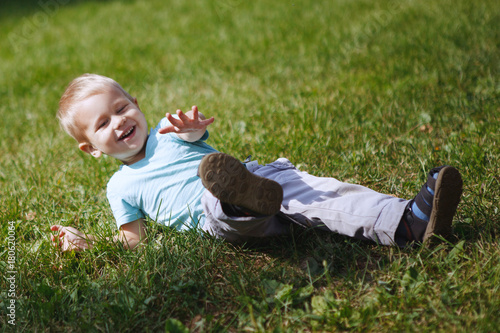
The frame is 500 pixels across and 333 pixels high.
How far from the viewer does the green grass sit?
1740 millimetres

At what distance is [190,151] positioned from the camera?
92.7 inches

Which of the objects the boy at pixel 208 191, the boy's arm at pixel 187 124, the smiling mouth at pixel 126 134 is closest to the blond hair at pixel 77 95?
the boy at pixel 208 191

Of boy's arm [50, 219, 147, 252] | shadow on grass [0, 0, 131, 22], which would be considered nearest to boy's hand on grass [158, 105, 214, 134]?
boy's arm [50, 219, 147, 252]

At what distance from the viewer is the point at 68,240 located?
225 cm

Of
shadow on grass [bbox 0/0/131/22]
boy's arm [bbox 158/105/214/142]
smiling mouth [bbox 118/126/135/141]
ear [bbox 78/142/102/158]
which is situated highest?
shadow on grass [bbox 0/0/131/22]

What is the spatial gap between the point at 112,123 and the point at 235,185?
3.01ft

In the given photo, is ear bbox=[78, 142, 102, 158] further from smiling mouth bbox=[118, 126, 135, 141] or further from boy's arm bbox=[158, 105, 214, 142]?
boy's arm bbox=[158, 105, 214, 142]

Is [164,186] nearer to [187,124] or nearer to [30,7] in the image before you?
[187,124]

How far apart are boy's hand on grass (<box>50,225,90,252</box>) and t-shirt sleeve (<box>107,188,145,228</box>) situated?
19 cm

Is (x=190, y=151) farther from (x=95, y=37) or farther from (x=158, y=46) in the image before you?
(x=95, y=37)

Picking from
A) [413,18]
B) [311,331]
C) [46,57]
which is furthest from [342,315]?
[46,57]

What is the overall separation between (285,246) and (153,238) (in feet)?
2.07

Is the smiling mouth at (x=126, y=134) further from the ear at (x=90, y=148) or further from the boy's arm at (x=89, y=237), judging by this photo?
the boy's arm at (x=89, y=237)

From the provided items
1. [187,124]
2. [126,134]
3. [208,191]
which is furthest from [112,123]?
[208,191]
